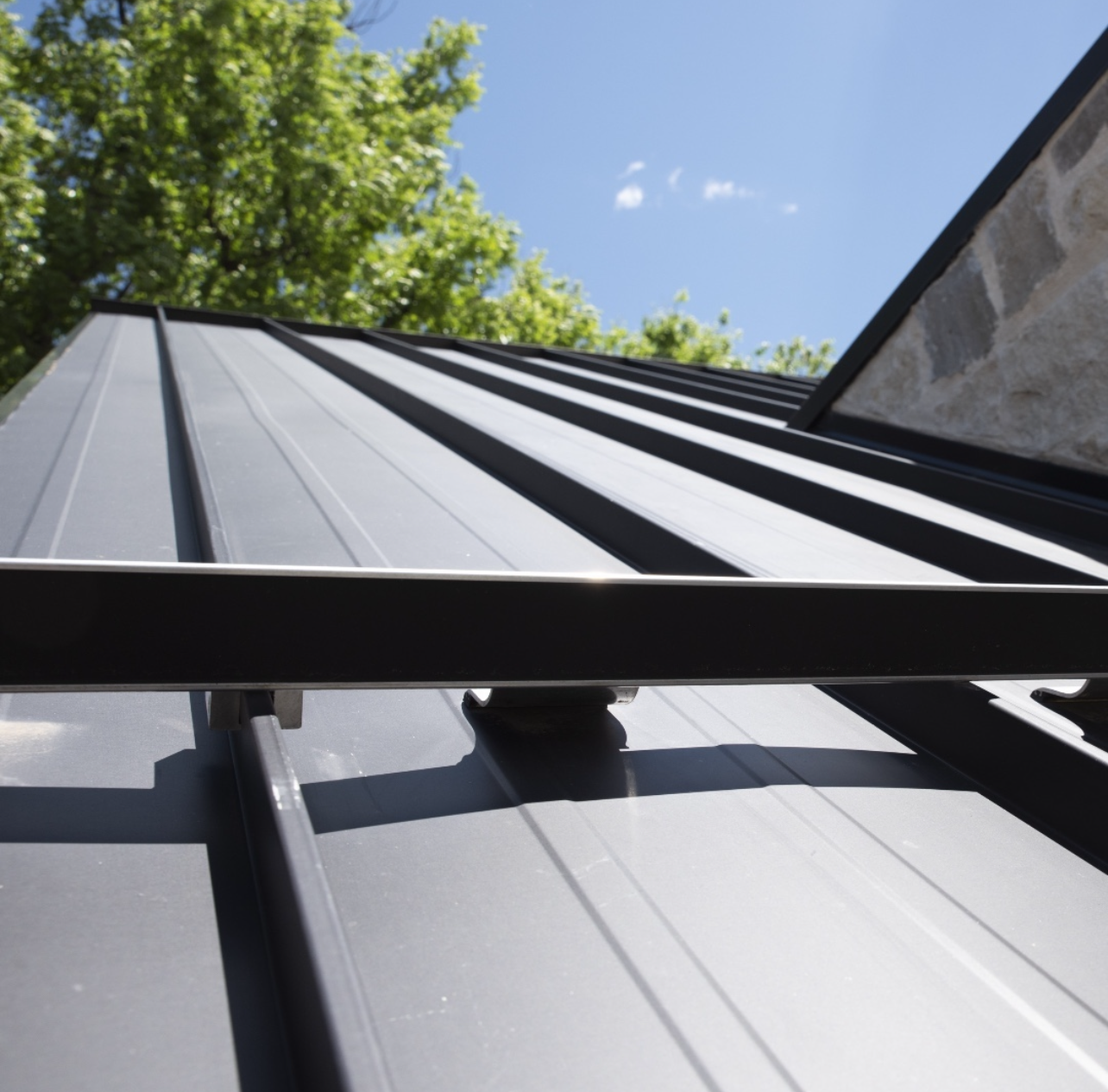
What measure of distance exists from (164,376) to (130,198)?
18.3 metres

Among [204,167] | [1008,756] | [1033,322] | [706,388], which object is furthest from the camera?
[204,167]

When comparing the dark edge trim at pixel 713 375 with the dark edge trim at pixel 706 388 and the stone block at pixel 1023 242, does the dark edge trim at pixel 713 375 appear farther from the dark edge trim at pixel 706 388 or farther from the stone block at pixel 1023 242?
the stone block at pixel 1023 242

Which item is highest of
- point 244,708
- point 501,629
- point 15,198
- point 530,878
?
point 15,198

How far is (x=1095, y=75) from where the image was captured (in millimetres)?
3021

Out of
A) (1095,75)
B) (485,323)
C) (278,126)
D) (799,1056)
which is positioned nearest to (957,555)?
(1095,75)

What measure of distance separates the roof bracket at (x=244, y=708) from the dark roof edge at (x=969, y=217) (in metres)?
3.07

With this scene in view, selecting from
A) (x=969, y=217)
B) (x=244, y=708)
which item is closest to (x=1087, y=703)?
(x=244, y=708)

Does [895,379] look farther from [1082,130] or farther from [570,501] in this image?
[570,501]

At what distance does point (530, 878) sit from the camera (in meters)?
1.12

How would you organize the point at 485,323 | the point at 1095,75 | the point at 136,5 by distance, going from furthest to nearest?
the point at 485,323 → the point at 136,5 → the point at 1095,75

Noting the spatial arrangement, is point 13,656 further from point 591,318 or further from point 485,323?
point 591,318

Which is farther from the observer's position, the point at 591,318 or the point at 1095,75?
the point at 591,318

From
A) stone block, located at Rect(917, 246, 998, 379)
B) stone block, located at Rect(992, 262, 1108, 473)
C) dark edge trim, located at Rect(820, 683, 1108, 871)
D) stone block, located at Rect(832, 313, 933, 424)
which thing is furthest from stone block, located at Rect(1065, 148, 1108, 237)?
dark edge trim, located at Rect(820, 683, 1108, 871)

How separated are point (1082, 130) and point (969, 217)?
18.0 inches
